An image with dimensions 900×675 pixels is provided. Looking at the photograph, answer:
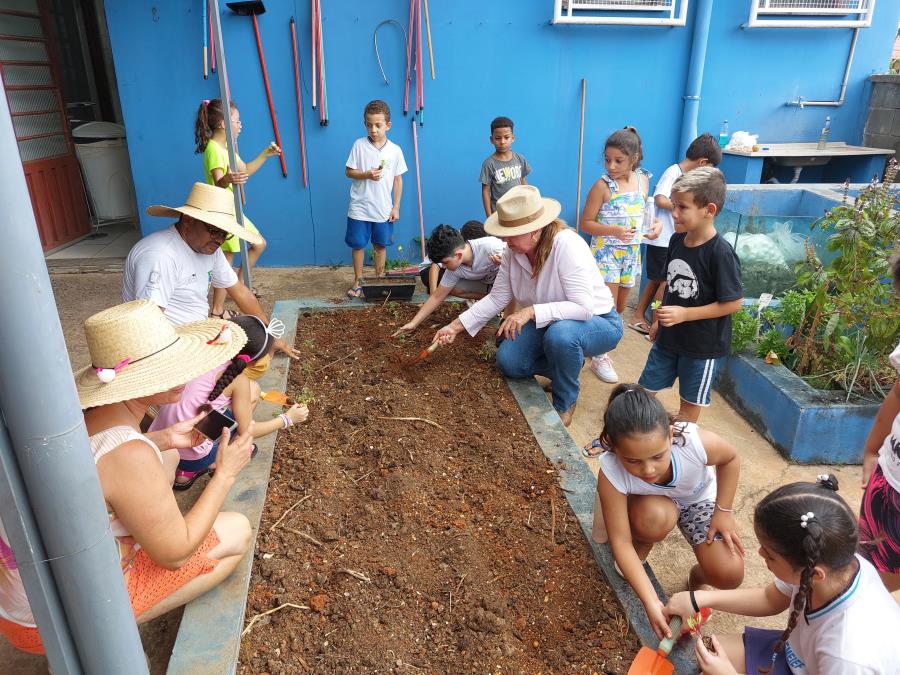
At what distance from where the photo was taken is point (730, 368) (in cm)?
417

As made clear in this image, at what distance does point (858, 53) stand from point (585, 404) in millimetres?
5533

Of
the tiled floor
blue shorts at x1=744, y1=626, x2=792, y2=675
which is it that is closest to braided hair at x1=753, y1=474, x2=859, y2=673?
blue shorts at x1=744, y1=626, x2=792, y2=675

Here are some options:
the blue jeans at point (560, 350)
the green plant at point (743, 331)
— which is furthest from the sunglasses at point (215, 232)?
the green plant at point (743, 331)

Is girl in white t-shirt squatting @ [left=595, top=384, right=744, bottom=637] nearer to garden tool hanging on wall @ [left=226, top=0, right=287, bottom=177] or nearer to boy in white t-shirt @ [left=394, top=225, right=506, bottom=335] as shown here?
boy in white t-shirt @ [left=394, top=225, right=506, bottom=335]

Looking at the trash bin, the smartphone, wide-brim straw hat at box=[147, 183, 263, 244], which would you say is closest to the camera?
the smartphone

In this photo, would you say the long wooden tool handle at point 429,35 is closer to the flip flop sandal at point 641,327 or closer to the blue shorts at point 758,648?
the flip flop sandal at point 641,327

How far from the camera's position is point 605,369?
14.5 feet

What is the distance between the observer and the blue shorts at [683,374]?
318 cm

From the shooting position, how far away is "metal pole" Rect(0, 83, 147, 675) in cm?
96

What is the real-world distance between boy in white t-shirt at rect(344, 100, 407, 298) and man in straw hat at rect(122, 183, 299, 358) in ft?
7.44

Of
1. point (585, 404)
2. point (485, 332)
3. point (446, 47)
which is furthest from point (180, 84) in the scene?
point (585, 404)

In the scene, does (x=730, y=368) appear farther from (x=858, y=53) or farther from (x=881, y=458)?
(x=858, y=53)

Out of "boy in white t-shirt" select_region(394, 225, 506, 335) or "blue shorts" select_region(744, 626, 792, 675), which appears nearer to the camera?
"blue shorts" select_region(744, 626, 792, 675)

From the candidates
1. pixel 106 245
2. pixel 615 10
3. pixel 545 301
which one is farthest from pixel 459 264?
pixel 106 245
